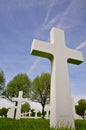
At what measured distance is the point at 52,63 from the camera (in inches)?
195

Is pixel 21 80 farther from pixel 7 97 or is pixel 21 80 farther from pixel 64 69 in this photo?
pixel 64 69

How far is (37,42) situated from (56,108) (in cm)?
190

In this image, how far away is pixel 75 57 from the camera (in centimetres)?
536

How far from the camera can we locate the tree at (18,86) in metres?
29.6

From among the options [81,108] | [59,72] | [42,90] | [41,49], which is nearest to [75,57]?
[59,72]

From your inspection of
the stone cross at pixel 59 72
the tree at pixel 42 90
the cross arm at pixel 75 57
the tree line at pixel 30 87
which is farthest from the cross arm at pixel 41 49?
the tree at pixel 42 90

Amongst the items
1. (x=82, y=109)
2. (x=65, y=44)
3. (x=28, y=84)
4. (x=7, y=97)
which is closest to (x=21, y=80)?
(x=28, y=84)

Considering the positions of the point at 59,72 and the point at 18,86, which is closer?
the point at 59,72

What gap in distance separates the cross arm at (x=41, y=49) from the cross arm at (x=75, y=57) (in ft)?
2.23

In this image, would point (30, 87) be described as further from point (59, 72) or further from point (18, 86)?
point (59, 72)

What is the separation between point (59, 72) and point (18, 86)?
2595 cm

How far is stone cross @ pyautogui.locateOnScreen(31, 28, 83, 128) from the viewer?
13.6ft

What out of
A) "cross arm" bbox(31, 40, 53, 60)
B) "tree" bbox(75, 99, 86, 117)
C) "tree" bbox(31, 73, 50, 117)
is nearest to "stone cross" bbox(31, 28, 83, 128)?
"cross arm" bbox(31, 40, 53, 60)

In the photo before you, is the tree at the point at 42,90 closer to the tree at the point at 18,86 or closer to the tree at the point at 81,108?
the tree at the point at 18,86
